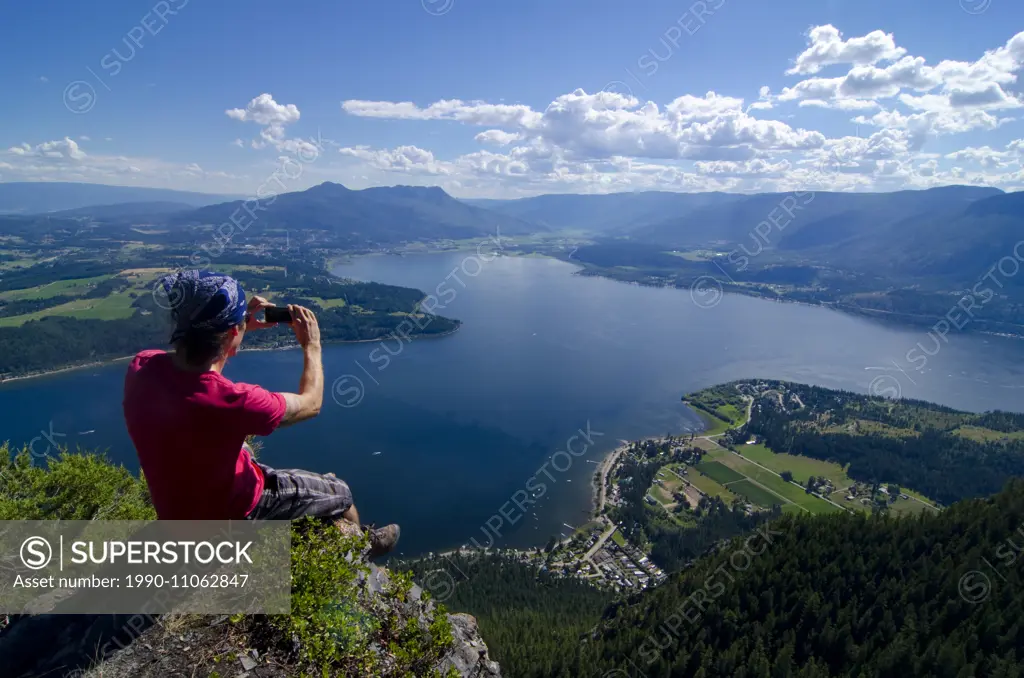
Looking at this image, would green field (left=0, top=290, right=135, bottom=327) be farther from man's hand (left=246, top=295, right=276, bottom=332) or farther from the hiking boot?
man's hand (left=246, top=295, right=276, bottom=332)

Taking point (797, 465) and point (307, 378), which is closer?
point (307, 378)

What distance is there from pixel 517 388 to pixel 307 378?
158 feet

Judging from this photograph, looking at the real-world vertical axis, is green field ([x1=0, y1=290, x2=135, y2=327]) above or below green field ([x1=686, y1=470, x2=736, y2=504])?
above

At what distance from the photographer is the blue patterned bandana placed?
186cm

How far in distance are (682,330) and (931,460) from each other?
36.7 metres

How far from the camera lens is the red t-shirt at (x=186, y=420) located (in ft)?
5.98

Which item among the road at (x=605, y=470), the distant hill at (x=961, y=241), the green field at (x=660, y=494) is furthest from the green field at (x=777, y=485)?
the distant hill at (x=961, y=241)

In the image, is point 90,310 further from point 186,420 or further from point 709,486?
point 186,420

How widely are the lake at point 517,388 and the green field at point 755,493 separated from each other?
728cm

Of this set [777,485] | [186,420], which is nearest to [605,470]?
[777,485]

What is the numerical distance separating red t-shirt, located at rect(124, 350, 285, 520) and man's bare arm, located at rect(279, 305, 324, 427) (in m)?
0.05

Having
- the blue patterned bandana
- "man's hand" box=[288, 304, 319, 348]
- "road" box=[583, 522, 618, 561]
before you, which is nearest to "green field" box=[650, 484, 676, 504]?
"road" box=[583, 522, 618, 561]

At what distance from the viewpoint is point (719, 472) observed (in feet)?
Answer: 136

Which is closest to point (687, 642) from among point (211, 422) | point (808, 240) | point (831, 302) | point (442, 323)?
point (211, 422)
